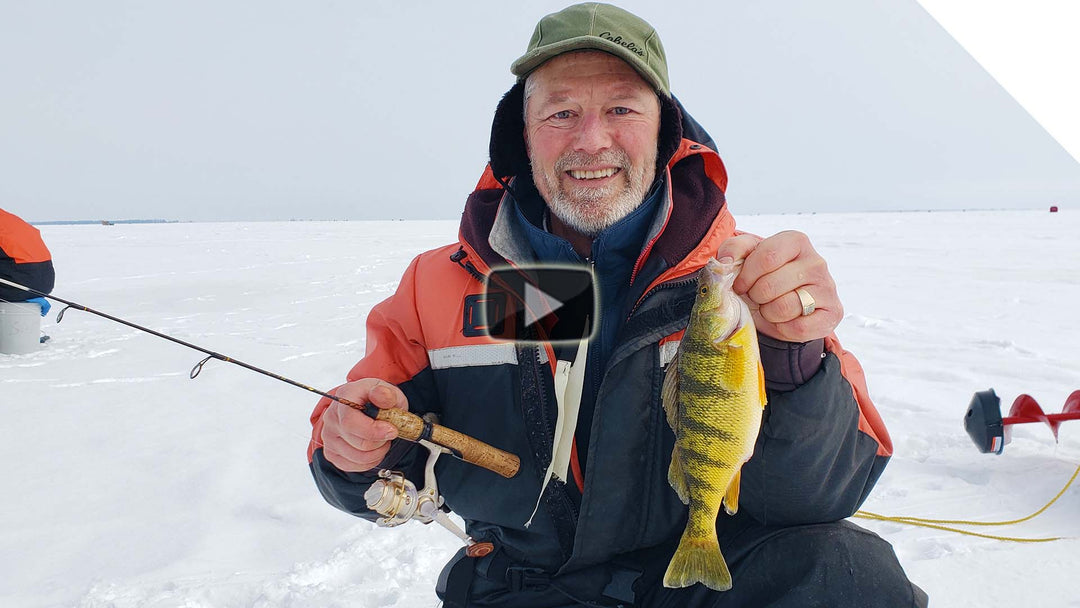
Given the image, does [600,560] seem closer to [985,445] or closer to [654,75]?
[654,75]

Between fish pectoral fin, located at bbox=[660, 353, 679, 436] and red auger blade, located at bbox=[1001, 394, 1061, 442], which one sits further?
red auger blade, located at bbox=[1001, 394, 1061, 442]

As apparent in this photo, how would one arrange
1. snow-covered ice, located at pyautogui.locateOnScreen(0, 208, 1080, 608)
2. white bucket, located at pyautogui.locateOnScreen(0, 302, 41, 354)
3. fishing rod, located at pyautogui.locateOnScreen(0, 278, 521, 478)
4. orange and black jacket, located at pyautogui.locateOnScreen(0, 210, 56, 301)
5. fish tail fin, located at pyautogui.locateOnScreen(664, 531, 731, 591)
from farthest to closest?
white bucket, located at pyautogui.locateOnScreen(0, 302, 41, 354)
orange and black jacket, located at pyautogui.locateOnScreen(0, 210, 56, 301)
snow-covered ice, located at pyautogui.locateOnScreen(0, 208, 1080, 608)
fishing rod, located at pyautogui.locateOnScreen(0, 278, 521, 478)
fish tail fin, located at pyautogui.locateOnScreen(664, 531, 731, 591)

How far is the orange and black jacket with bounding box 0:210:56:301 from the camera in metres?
6.55

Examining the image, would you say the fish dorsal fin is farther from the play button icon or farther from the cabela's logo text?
the cabela's logo text

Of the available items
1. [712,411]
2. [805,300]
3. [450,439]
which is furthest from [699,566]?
[450,439]

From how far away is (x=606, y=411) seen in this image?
2.05 meters

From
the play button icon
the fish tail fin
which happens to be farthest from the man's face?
the fish tail fin

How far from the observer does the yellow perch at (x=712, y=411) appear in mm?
1544

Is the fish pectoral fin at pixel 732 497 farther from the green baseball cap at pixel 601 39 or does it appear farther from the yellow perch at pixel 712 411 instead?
the green baseball cap at pixel 601 39

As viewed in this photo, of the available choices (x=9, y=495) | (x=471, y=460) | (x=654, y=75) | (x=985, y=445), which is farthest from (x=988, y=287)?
(x=9, y=495)

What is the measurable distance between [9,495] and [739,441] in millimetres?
4252

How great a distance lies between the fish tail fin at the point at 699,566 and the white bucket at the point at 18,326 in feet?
25.4

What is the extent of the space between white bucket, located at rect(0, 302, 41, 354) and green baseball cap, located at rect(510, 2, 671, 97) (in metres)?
6.90

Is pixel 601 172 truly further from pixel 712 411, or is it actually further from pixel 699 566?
pixel 699 566
